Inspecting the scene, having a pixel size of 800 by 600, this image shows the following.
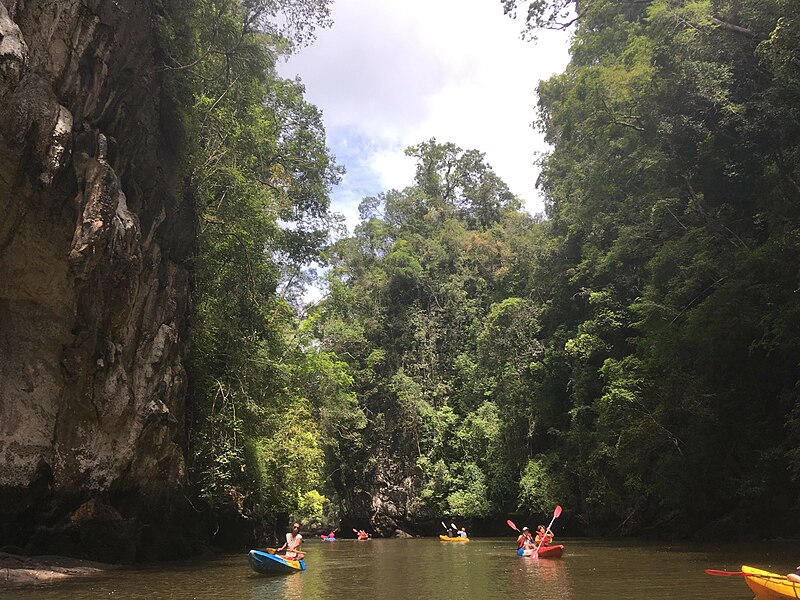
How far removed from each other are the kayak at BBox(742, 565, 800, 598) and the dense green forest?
6.62 metres

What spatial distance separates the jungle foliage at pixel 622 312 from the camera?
13.1m

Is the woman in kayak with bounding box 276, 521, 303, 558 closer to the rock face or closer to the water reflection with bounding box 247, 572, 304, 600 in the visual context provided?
the water reflection with bounding box 247, 572, 304, 600

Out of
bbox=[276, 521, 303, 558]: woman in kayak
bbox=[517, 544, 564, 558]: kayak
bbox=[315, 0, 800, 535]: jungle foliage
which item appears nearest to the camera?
bbox=[276, 521, 303, 558]: woman in kayak

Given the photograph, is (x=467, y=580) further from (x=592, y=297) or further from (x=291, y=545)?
(x=592, y=297)

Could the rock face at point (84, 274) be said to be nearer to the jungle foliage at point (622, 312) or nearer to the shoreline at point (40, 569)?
the shoreline at point (40, 569)

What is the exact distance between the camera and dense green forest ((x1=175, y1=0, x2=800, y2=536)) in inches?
507

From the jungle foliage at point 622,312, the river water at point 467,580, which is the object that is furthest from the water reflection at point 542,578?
the jungle foliage at point 622,312

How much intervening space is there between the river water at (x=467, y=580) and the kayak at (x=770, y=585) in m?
0.35

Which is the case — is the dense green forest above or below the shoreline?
above

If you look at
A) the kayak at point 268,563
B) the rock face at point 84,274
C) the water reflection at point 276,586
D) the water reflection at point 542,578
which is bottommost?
the water reflection at point 276,586

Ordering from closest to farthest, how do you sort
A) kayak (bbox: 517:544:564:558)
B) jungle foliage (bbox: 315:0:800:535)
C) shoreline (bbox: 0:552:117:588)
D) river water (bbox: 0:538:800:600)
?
river water (bbox: 0:538:800:600), shoreline (bbox: 0:552:117:588), kayak (bbox: 517:544:564:558), jungle foliage (bbox: 315:0:800:535)

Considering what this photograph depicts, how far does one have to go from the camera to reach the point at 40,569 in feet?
28.8

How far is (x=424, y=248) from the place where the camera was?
34781mm

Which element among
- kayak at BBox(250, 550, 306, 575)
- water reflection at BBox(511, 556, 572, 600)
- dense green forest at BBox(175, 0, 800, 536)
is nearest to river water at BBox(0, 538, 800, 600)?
water reflection at BBox(511, 556, 572, 600)
